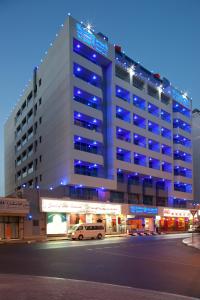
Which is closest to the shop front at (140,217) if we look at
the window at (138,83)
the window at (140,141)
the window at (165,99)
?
the window at (140,141)

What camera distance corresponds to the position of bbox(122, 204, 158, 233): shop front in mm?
66938

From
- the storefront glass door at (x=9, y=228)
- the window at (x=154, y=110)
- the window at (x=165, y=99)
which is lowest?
the storefront glass door at (x=9, y=228)

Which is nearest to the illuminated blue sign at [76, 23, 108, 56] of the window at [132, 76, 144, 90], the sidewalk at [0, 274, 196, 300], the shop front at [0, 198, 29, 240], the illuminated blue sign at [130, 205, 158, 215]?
the window at [132, 76, 144, 90]

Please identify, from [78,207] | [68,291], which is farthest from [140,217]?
[68,291]

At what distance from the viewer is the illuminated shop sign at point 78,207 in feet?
172

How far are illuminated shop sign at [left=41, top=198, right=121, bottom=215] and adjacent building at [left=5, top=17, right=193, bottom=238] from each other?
18cm

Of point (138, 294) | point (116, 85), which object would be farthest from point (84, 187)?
point (138, 294)

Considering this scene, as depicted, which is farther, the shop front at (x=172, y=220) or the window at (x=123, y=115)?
the shop front at (x=172, y=220)

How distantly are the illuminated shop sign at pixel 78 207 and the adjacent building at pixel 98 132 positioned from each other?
0.18 metres

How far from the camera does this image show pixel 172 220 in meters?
80.3

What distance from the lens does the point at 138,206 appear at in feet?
226

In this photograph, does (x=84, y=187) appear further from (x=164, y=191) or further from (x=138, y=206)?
(x=164, y=191)

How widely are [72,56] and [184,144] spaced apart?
40.8 m

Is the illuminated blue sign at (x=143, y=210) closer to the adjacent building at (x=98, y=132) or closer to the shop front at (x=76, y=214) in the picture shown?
the adjacent building at (x=98, y=132)
